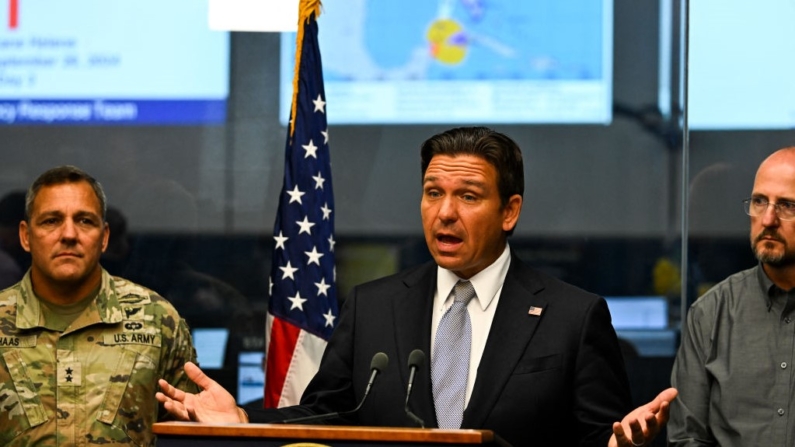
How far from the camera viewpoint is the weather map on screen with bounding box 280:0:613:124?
6617mm

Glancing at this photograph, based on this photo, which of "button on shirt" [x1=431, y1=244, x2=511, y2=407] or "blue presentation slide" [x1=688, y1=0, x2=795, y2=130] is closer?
"button on shirt" [x1=431, y1=244, x2=511, y2=407]

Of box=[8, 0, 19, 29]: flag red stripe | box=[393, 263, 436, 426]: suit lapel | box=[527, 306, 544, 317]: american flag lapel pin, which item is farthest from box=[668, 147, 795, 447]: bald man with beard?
box=[8, 0, 19, 29]: flag red stripe

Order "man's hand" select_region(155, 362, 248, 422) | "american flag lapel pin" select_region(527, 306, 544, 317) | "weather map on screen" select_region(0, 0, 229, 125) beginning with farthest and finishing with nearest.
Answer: "weather map on screen" select_region(0, 0, 229, 125), "american flag lapel pin" select_region(527, 306, 544, 317), "man's hand" select_region(155, 362, 248, 422)

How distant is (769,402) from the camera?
4.66m

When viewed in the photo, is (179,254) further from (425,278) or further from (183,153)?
(425,278)

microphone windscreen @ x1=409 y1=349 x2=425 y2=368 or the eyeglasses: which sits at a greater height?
the eyeglasses

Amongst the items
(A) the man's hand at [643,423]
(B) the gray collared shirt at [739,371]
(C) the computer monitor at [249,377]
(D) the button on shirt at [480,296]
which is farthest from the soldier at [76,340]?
(A) the man's hand at [643,423]

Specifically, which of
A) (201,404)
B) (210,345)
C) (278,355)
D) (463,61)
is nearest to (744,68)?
(463,61)

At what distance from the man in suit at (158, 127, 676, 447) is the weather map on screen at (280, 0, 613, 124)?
2.10 m

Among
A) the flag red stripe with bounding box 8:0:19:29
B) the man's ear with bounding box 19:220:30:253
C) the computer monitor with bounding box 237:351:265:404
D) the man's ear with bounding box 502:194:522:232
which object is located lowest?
the computer monitor with bounding box 237:351:265:404

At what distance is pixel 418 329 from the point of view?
4.43 m

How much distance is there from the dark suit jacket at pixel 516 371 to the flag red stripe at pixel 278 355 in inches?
53.0

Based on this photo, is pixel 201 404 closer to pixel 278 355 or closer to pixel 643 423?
pixel 643 423

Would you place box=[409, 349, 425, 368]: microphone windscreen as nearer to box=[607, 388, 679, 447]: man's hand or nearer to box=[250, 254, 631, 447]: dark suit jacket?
box=[250, 254, 631, 447]: dark suit jacket
